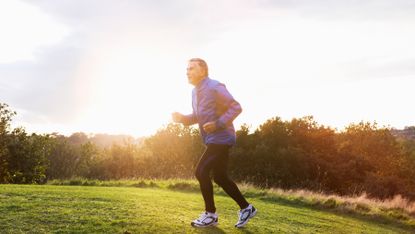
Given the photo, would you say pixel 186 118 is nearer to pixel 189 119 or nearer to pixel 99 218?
pixel 189 119

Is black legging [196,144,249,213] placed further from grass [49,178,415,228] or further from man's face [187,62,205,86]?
grass [49,178,415,228]

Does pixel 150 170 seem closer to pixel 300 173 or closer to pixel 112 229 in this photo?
pixel 300 173

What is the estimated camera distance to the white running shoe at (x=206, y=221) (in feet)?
19.8

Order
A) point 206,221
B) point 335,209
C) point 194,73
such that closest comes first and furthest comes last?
1. point 206,221
2. point 194,73
3. point 335,209

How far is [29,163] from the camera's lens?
78.1 ft

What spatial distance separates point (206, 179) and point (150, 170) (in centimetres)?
3413

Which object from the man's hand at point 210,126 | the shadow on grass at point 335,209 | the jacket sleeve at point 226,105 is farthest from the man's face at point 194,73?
the shadow on grass at point 335,209

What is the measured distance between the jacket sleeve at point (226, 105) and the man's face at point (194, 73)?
13.6 inches

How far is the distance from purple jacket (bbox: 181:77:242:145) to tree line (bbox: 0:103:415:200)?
26.9 meters

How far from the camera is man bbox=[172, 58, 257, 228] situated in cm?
605

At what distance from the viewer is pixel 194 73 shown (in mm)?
6344

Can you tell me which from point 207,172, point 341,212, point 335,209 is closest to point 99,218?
point 207,172

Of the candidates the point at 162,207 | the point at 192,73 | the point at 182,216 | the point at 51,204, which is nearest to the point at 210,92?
the point at 192,73

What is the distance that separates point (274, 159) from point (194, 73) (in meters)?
35.0
